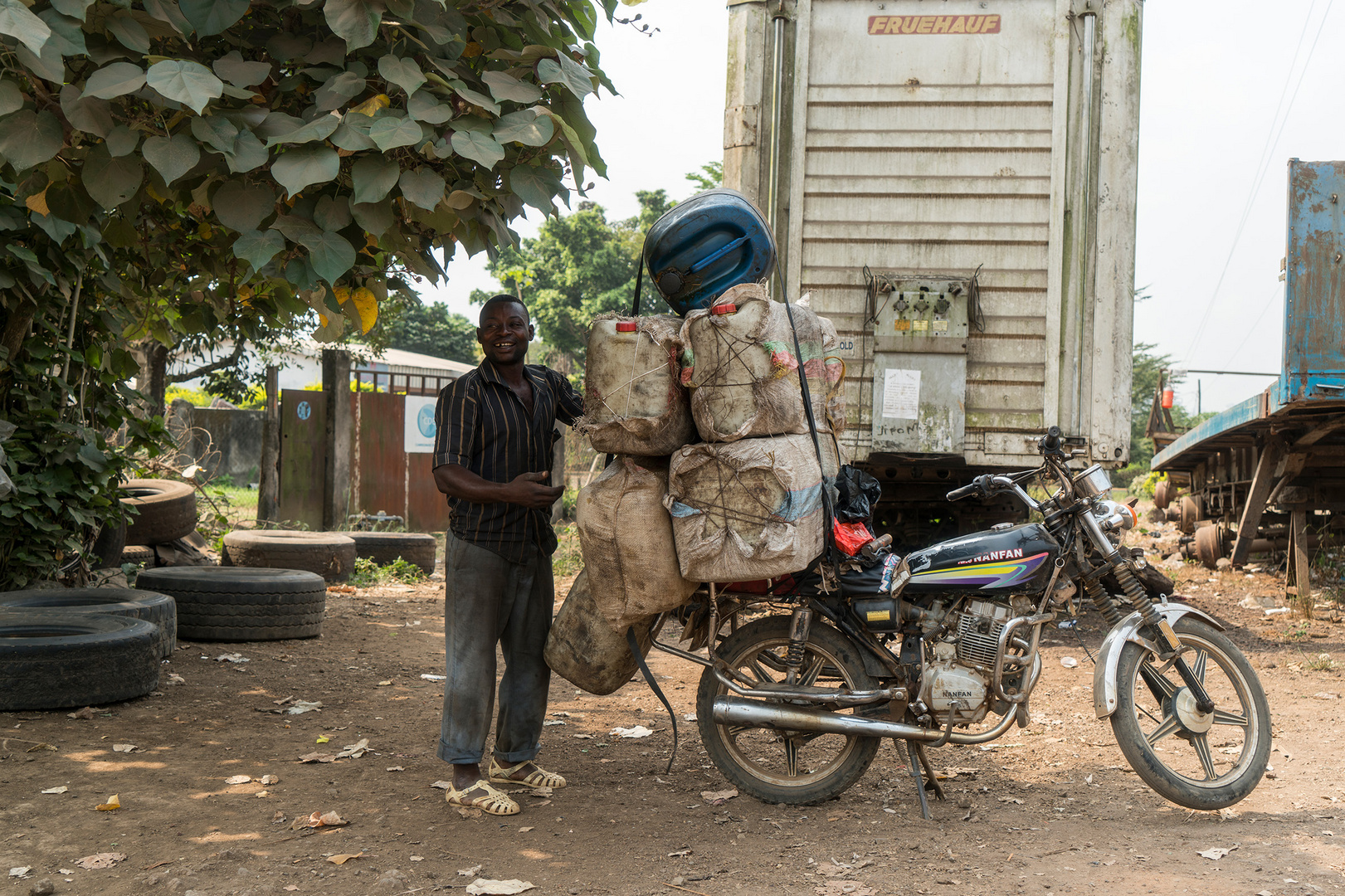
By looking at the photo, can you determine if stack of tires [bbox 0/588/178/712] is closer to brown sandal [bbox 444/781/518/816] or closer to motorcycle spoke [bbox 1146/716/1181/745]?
brown sandal [bbox 444/781/518/816]

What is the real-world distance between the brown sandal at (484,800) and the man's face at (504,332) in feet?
5.31

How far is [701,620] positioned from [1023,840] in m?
1.41

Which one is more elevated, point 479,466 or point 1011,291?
point 1011,291

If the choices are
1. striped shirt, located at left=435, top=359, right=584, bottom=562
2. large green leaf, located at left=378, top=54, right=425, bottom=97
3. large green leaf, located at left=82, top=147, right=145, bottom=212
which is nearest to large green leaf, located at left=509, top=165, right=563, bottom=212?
large green leaf, located at left=378, top=54, right=425, bottom=97

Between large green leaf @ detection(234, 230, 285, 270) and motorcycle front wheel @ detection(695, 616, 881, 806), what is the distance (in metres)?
2.21

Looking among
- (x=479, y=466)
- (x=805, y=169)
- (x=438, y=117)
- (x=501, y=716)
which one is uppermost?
(x=805, y=169)

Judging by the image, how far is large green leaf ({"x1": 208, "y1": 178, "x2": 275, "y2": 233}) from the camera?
121 inches

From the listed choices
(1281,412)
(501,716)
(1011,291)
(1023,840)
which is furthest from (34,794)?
(1281,412)

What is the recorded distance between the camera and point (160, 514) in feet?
27.0

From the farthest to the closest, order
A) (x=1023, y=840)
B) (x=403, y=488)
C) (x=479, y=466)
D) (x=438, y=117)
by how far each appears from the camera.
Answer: (x=403, y=488) < (x=479, y=466) < (x=1023, y=840) < (x=438, y=117)

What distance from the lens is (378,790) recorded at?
3.95 meters

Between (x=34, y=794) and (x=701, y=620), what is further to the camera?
(x=701, y=620)

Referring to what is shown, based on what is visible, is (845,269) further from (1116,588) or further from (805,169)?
(1116,588)

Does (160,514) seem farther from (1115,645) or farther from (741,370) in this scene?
(1115,645)
